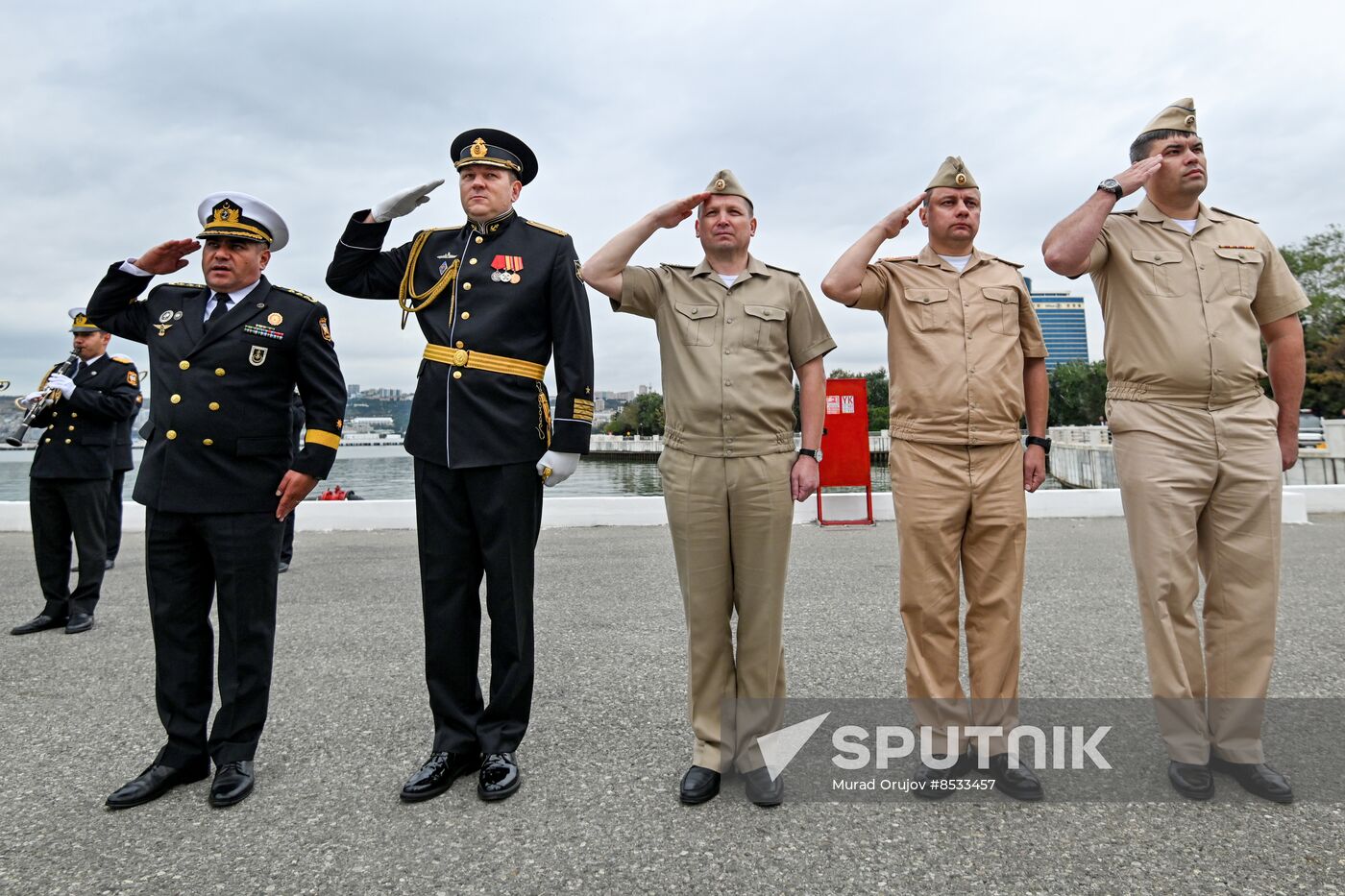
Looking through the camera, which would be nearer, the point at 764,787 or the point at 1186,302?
the point at 764,787

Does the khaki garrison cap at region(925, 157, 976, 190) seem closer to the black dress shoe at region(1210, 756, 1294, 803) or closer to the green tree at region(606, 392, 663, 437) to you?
the black dress shoe at region(1210, 756, 1294, 803)

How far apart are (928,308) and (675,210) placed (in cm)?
93

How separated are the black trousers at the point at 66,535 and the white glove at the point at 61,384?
0.60 meters

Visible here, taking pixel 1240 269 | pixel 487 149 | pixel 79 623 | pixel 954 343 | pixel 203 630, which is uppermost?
pixel 487 149

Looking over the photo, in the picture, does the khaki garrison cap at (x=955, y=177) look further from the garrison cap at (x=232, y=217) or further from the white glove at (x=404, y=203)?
the garrison cap at (x=232, y=217)

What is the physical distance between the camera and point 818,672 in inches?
145

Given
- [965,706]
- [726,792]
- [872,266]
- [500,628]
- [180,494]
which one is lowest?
[726,792]

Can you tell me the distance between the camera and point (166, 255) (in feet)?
9.32

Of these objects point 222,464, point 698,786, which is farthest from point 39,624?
point 698,786

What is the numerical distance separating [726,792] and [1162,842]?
3.95 feet

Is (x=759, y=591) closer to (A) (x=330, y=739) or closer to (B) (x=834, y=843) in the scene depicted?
(B) (x=834, y=843)

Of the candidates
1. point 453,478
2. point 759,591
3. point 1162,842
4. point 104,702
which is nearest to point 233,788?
point 453,478

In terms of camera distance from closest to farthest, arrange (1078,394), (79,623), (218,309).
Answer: (218,309), (79,623), (1078,394)

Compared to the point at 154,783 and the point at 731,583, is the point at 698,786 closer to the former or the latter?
the point at 731,583
